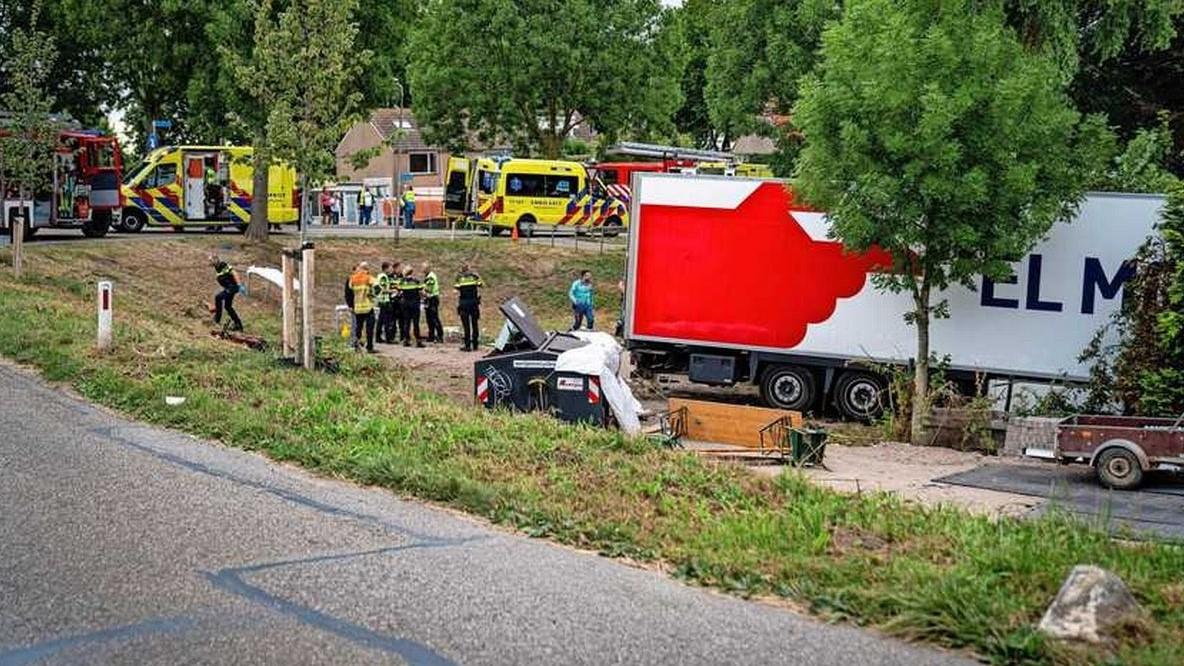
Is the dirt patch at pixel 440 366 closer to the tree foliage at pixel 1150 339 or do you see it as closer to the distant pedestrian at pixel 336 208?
the tree foliage at pixel 1150 339

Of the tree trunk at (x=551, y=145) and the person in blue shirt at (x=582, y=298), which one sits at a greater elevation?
the tree trunk at (x=551, y=145)

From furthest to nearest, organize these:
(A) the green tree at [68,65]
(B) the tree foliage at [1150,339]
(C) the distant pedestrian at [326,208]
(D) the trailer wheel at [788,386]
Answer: (C) the distant pedestrian at [326,208]
(A) the green tree at [68,65]
(D) the trailer wheel at [788,386]
(B) the tree foliage at [1150,339]

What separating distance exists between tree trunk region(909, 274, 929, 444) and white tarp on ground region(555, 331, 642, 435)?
4833 millimetres

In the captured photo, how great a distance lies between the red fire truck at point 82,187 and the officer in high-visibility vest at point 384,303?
462 inches

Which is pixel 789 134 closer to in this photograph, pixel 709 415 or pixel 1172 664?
pixel 709 415

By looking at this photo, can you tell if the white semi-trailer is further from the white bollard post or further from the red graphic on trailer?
the white bollard post

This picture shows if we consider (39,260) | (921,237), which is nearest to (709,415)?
(921,237)

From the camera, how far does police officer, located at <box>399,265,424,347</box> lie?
2831 cm

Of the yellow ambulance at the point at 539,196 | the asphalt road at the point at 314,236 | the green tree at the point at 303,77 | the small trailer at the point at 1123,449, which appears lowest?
the small trailer at the point at 1123,449

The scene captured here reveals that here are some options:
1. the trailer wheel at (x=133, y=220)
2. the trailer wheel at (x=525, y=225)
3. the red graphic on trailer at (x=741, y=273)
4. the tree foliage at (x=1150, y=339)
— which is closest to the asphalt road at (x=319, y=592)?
the tree foliage at (x=1150, y=339)

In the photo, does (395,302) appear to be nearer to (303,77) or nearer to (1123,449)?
(303,77)

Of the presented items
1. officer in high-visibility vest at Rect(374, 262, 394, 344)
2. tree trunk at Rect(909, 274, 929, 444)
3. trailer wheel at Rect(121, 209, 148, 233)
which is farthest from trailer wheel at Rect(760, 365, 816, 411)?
trailer wheel at Rect(121, 209, 148, 233)

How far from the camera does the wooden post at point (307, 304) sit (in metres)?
16.7

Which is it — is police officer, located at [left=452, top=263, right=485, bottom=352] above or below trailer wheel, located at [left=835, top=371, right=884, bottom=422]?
above
